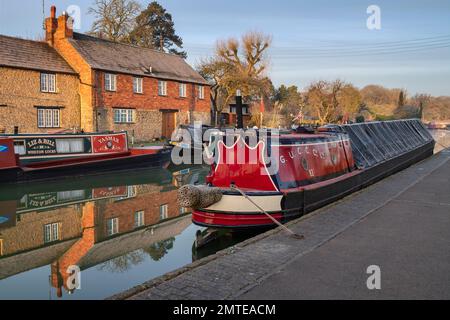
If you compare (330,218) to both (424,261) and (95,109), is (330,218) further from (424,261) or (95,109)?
(95,109)

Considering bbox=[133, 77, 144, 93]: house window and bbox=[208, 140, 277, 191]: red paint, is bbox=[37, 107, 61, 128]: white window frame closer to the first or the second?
bbox=[133, 77, 144, 93]: house window

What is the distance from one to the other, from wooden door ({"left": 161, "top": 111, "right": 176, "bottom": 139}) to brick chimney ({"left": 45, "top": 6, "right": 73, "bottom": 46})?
864 cm

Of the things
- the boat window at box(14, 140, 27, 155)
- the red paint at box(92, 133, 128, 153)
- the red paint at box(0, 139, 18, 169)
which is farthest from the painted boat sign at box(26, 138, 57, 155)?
the red paint at box(92, 133, 128, 153)

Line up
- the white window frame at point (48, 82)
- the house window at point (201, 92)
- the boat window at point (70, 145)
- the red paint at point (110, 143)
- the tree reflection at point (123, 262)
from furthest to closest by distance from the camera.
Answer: the house window at point (201, 92) → the white window frame at point (48, 82) → the red paint at point (110, 143) → the boat window at point (70, 145) → the tree reflection at point (123, 262)

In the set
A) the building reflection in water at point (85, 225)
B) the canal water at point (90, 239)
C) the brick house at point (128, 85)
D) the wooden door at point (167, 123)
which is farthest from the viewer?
the wooden door at point (167, 123)

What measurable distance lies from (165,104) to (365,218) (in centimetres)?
2530

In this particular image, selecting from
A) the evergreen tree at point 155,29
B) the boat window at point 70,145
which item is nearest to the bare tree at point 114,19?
the evergreen tree at point 155,29

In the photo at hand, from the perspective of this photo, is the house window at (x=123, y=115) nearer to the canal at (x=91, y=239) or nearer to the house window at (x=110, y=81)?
the house window at (x=110, y=81)

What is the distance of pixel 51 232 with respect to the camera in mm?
9625

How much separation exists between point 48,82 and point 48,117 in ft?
6.90

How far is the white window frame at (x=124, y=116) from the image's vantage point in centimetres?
2773

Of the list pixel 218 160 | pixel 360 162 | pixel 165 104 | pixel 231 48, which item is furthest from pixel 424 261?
pixel 231 48

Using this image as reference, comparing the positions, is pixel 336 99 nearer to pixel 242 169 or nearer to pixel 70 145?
pixel 70 145

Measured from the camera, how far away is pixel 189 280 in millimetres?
4891
